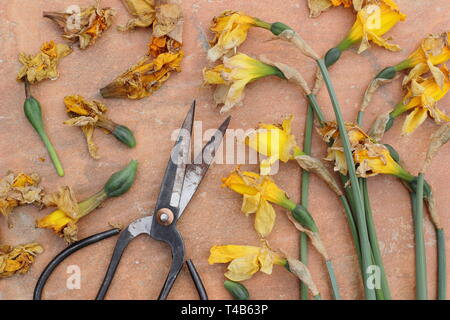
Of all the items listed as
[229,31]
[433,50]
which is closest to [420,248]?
[433,50]

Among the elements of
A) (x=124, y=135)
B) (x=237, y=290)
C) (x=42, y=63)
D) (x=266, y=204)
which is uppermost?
(x=42, y=63)

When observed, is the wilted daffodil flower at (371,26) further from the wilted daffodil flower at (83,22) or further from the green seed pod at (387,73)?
the wilted daffodil flower at (83,22)

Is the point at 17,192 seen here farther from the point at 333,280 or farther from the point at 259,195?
the point at 333,280

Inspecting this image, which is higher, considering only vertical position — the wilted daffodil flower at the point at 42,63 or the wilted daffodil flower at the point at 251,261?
the wilted daffodil flower at the point at 42,63

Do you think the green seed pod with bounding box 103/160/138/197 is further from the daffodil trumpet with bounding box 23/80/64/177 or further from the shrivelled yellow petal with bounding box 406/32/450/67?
the shrivelled yellow petal with bounding box 406/32/450/67

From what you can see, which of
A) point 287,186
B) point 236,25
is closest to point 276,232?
point 287,186

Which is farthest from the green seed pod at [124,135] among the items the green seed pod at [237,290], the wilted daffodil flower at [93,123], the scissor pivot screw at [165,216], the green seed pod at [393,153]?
the green seed pod at [393,153]
